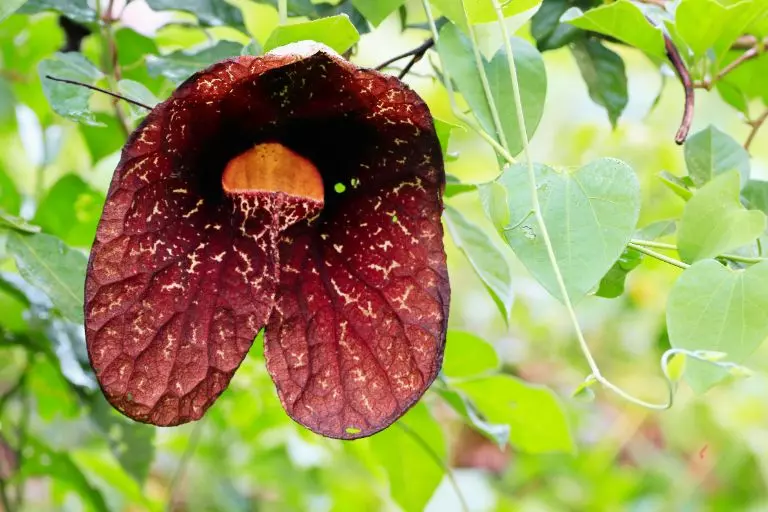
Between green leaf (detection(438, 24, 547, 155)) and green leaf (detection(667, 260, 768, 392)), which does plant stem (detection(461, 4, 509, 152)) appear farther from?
green leaf (detection(667, 260, 768, 392))

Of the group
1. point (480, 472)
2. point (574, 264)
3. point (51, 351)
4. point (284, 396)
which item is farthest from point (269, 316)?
point (480, 472)

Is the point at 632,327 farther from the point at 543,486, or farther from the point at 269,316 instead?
the point at 269,316

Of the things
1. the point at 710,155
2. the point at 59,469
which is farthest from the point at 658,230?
the point at 59,469

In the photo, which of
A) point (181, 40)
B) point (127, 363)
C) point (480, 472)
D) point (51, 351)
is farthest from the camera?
point (480, 472)

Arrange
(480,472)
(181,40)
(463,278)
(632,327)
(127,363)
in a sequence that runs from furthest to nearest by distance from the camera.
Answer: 1. (463,278)
2. (632,327)
3. (480,472)
4. (181,40)
5. (127,363)

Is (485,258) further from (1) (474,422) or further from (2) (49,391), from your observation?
(2) (49,391)

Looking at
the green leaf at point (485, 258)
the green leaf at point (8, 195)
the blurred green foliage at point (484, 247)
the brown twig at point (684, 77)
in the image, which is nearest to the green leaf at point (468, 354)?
the blurred green foliage at point (484, 247)
